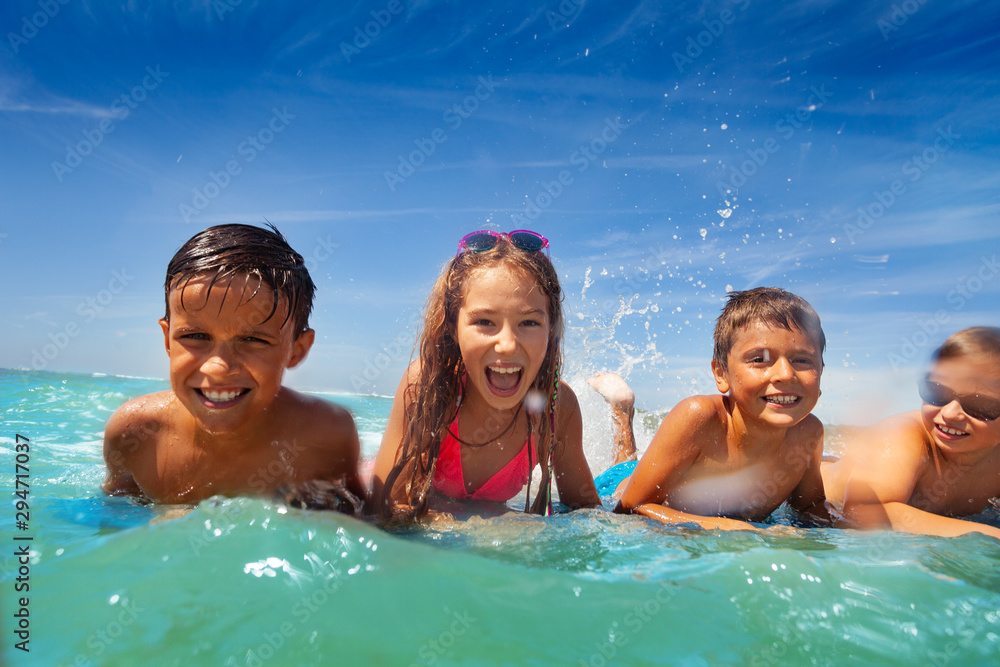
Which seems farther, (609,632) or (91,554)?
(91,554)

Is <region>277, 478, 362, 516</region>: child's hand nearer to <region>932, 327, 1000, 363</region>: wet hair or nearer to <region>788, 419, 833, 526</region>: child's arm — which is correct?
<region>788, 419, 833, 526</region>: child's arm

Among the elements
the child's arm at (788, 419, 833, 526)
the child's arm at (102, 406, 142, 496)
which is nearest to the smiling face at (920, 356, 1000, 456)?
the child's arm at (788, 419, 833, 526)

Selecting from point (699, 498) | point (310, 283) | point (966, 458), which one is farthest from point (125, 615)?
point (966, 458)

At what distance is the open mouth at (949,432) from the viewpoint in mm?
3821

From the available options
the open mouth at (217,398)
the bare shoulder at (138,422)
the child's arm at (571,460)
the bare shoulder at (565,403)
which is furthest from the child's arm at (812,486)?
the bare shoulder at (138,422)

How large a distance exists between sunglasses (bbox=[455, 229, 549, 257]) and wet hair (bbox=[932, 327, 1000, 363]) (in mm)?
2746

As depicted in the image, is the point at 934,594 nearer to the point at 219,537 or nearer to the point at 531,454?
the point at 531,454

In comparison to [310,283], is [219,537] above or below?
below

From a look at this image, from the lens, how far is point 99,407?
1016cm

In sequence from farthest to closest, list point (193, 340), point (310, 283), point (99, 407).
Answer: point (99, 407)
point (310, 283)
point (193, 340)

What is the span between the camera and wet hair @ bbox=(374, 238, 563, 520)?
3391mm

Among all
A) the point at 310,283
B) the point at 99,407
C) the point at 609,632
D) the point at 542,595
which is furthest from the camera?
the point at 99,407

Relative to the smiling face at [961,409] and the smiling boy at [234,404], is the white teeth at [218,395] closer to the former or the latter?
the smiling boy at [234,404]

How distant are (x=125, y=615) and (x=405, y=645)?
88cm
